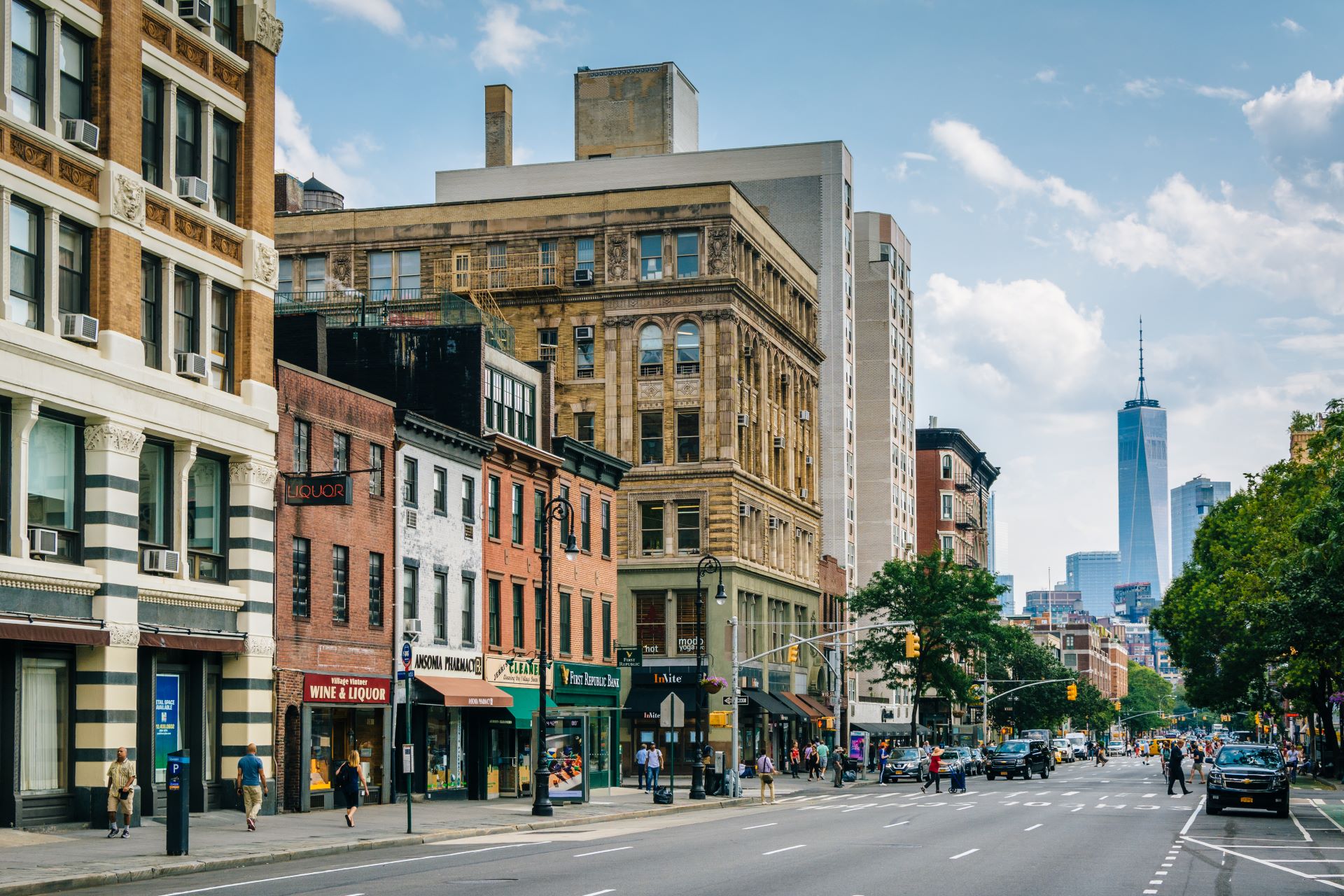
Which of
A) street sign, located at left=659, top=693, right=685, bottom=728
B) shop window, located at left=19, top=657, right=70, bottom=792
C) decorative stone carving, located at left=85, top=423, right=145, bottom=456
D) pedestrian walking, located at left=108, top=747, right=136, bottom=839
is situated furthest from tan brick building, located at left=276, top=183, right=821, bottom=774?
pedestrian walking, located at left=108, top=747, right=136, bottom=839

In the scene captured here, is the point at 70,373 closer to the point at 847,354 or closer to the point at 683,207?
the point at 683,207

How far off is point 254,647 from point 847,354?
82865 millimetres

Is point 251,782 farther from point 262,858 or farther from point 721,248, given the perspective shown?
point 721,248

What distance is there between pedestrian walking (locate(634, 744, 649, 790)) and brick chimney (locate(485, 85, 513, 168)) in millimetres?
37217

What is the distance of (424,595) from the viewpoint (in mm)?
44812

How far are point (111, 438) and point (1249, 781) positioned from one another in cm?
2881

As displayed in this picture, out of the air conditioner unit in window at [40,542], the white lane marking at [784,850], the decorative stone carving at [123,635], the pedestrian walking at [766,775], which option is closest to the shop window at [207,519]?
the decorative stone carving at [123,635]

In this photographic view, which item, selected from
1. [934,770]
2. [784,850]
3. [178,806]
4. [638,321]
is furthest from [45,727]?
[638,321]

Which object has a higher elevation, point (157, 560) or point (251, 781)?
point (157, 560)

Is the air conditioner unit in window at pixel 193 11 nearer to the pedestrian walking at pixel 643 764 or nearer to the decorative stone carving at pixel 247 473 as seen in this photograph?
the decorative stone carving at pixel 247 473

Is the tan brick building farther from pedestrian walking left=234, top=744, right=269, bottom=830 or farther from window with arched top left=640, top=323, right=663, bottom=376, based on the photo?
pedestrian walking left=234, top=744, right=269, bottom=830

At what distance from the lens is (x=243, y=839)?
28.8 m

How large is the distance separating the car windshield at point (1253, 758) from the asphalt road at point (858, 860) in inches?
55.9

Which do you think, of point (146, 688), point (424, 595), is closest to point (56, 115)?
point (146, 688)
